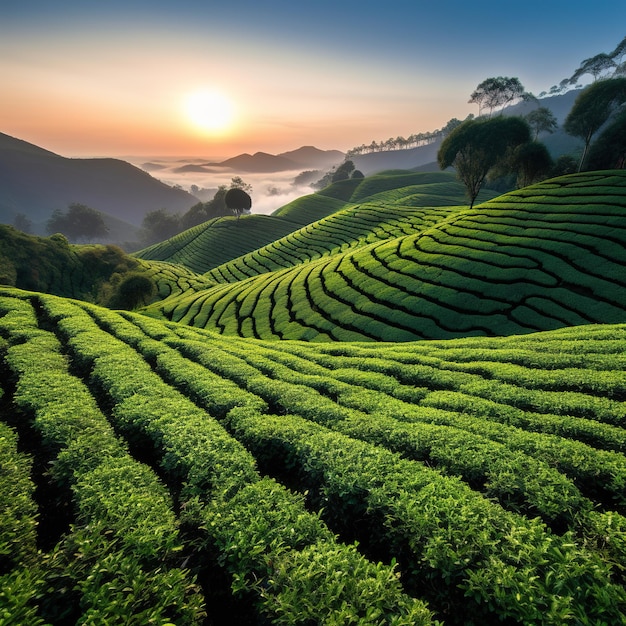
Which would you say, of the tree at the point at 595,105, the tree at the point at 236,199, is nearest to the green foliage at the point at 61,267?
the tree at the point at 236,199

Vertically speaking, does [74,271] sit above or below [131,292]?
above

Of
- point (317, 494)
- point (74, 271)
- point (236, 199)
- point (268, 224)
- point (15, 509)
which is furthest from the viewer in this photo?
point (236, 199)

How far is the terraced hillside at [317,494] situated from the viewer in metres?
4.98

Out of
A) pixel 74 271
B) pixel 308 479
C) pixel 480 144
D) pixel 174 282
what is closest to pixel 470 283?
pixel 308 479

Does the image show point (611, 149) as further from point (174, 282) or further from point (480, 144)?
point (174, 282)

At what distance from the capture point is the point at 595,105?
160ft

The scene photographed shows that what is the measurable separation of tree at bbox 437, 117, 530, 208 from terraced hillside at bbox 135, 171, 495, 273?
124 ft

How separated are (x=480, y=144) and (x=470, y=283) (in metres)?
36.4

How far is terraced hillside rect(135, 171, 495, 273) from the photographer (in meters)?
104

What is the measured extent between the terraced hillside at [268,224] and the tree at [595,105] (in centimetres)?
4467

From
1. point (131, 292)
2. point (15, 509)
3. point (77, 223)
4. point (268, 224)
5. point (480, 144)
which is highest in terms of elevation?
point (77, 223)

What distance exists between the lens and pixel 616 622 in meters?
4.52

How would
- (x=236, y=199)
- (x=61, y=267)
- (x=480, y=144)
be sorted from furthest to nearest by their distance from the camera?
(x=236, y=199)
(x=61, y=267)
(x=480, y=144)

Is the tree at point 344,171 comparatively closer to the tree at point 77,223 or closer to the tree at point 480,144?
the tree at point 480,144
